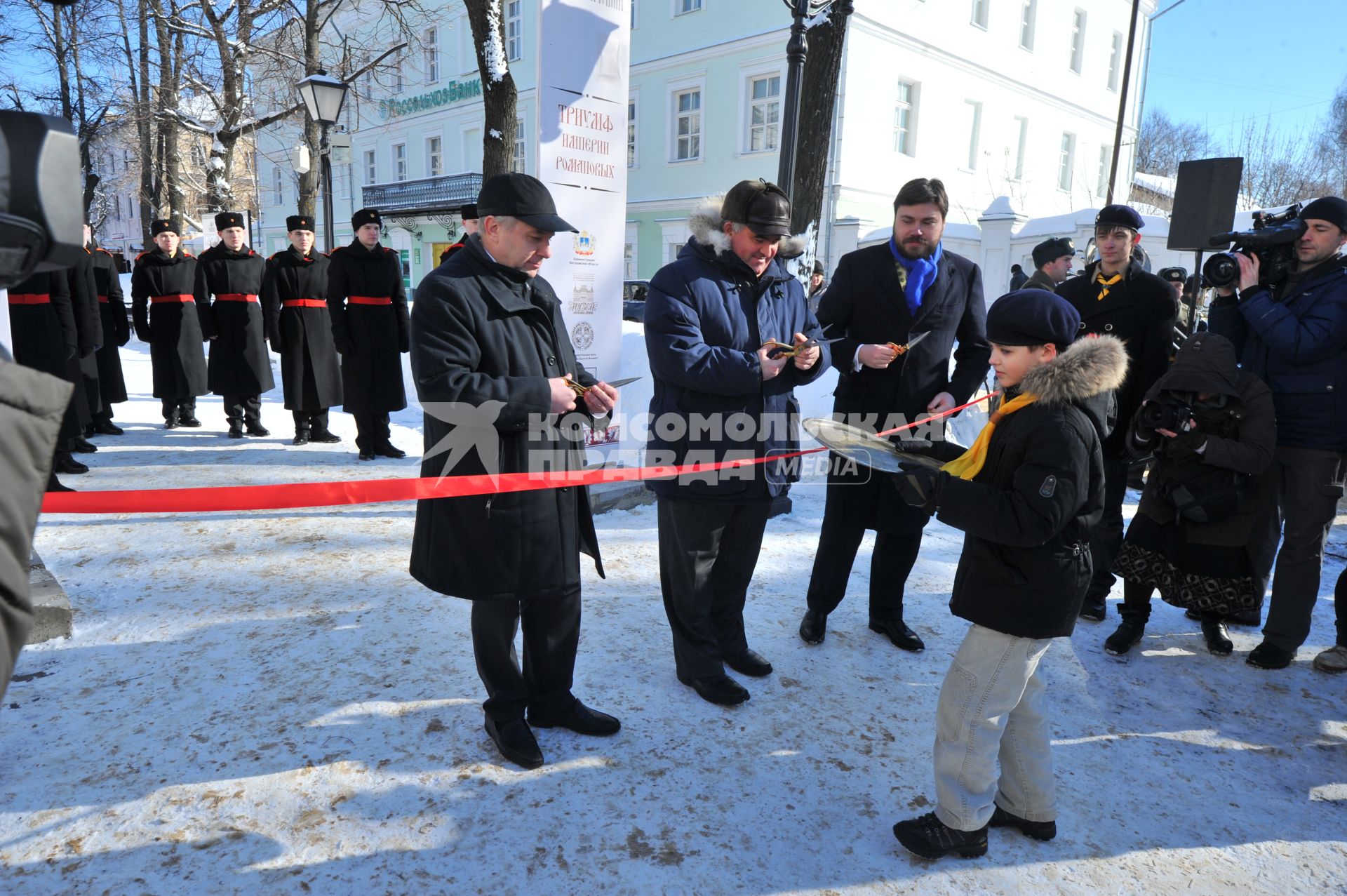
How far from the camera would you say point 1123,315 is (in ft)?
13.0

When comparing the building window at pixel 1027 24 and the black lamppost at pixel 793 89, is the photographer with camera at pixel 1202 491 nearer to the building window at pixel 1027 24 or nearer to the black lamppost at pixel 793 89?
the black lamppost at pixel 793 89

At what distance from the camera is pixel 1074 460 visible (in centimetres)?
208

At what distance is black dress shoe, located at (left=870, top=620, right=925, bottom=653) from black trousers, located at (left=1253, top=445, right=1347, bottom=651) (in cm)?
164

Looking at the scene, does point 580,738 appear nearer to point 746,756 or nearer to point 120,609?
point 746,756

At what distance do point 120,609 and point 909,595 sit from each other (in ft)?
13.3

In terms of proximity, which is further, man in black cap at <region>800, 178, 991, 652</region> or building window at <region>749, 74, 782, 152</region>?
building window at <region>749, 74, 782, 152</region>

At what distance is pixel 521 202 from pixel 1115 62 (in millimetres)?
34394

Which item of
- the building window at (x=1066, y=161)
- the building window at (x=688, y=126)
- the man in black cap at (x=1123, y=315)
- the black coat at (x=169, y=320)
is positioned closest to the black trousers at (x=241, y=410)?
the black coat at (x=169, y=320)

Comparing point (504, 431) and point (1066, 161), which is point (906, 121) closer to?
point (1066, 161)

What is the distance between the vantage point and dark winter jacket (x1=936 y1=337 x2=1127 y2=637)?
6.81 feet

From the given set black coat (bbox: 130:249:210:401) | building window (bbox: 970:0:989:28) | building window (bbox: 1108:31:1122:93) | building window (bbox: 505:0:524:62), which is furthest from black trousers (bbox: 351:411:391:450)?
building window (bbox: 1108:31:1122:93)

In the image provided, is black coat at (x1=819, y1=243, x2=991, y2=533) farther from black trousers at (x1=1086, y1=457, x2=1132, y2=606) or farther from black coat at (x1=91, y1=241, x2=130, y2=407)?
black coat at (x1=91, y1=241, x2=130, y2=407)

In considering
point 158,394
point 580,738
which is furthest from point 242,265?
point 580,738

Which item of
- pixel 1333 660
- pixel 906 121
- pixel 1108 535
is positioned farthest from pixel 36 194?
pixel 906 121
